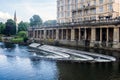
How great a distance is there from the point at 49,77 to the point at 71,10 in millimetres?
79044

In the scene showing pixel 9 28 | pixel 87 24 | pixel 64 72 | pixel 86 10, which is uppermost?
pixel 86 10

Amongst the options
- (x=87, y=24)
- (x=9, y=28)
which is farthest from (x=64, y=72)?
(x=9, y=28)

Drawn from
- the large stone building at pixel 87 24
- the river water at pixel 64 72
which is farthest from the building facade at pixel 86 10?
the river water at pixel 64 72

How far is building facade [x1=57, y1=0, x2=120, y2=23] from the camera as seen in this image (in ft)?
284

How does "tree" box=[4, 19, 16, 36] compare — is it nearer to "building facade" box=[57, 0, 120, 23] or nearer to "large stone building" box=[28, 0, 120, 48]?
"large stone building" box=[28, 0, 120, 48]

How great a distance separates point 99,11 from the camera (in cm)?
9256

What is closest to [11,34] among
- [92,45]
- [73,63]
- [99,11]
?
[99,11]

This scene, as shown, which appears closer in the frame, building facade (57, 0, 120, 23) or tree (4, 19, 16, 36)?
building facade (57, 0, 120, 23)

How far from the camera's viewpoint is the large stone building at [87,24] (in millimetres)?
73438

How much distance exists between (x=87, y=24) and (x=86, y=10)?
62.7ft

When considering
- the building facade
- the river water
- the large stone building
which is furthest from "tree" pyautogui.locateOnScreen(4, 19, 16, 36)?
the river water

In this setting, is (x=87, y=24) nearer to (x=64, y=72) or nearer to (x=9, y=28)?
(x=64, y=72)

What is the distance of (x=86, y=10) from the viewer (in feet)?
328

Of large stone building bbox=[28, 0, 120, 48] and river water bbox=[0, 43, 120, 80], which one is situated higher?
large stone building bbox=[28, 0, 120, 48]
